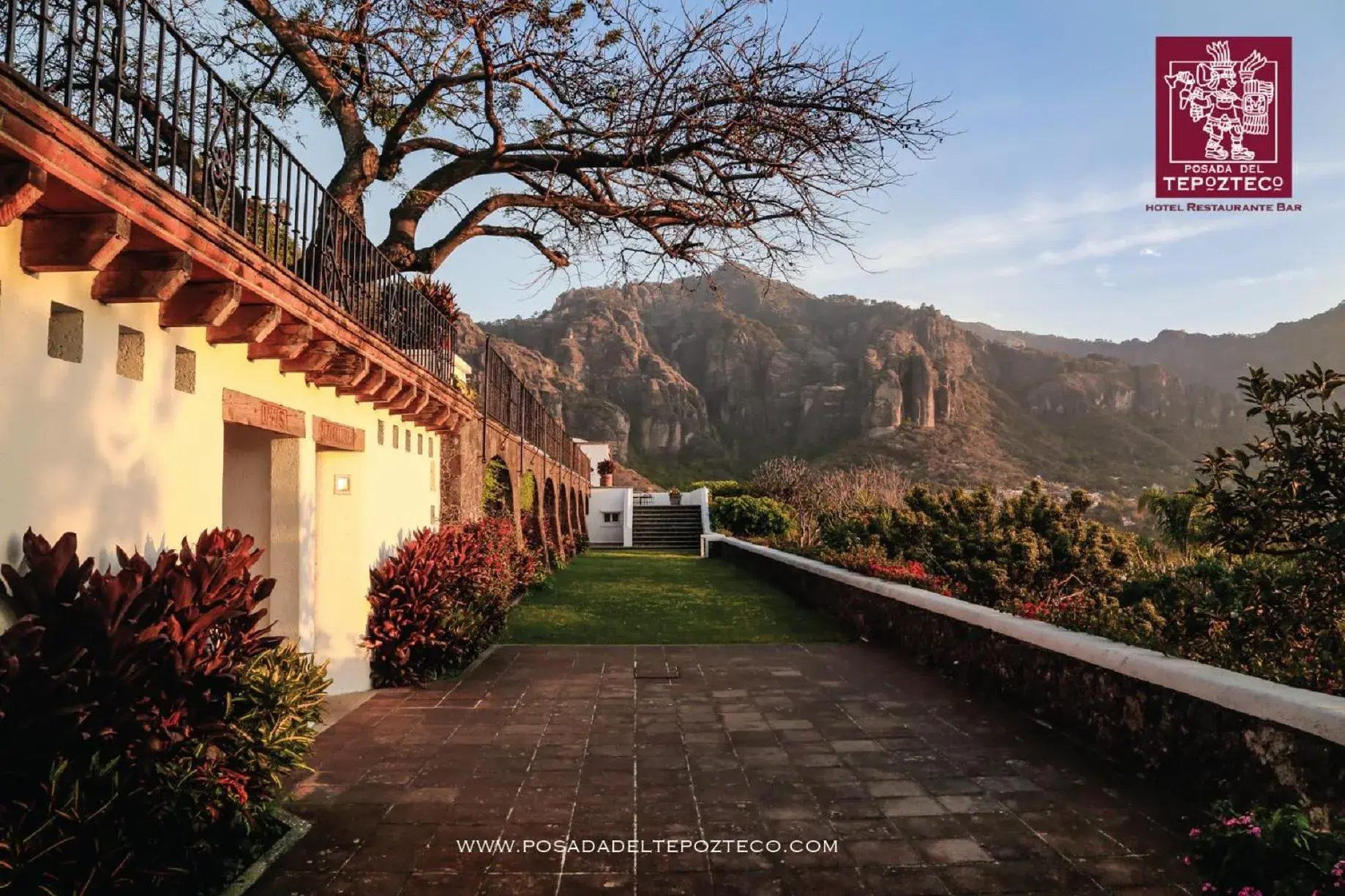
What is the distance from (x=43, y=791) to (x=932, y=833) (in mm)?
3645

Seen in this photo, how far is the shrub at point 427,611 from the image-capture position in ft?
23.8

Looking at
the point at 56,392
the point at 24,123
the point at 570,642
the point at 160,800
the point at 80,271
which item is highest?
the point at 24,123

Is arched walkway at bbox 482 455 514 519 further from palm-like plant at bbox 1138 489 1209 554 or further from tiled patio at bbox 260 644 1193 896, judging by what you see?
palm-like plant at bbox 1138 489 1209 554

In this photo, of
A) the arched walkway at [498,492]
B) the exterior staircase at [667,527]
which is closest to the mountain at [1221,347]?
the exterior staircase at [667,527]

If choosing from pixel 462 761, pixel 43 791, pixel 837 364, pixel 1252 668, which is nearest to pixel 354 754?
pixel 462 761

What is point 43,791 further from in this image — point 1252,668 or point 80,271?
point 1252,668

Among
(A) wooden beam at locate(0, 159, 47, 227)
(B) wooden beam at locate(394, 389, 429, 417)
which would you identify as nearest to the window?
(A) wooden beam at locate(0, 159, 47, 227)

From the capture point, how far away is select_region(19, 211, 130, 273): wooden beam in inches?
→ 120

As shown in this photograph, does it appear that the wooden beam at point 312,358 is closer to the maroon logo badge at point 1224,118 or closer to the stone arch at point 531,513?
the maroon logo badge at point 1224,118

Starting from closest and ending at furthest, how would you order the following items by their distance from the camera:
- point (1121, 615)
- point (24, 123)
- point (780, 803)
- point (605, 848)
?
point (24, 123) → point (605, 848) → point (780, 803) → point (1121, 615)

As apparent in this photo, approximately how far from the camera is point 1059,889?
331cm

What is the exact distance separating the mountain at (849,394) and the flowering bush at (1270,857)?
7021 cm

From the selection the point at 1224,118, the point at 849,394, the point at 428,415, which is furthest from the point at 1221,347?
the point at 428,415

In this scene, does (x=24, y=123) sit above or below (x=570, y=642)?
above
